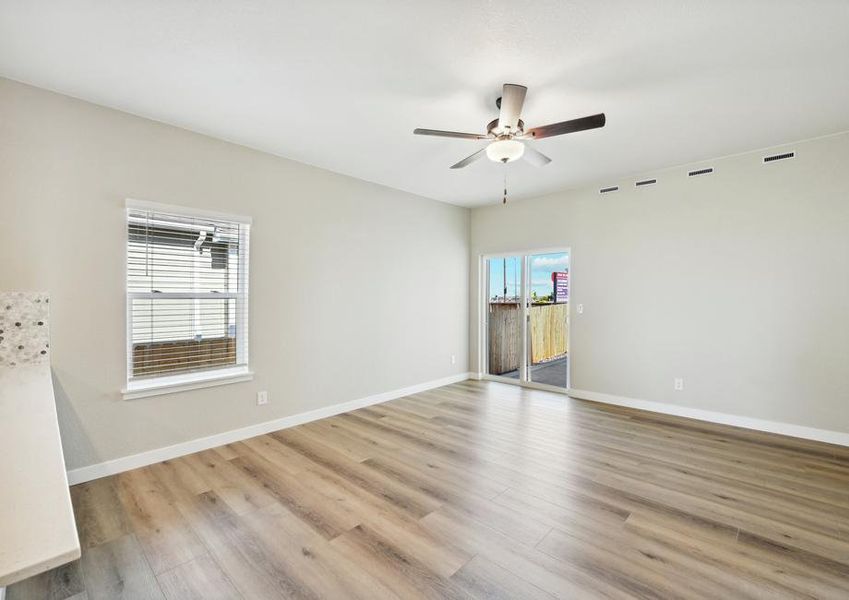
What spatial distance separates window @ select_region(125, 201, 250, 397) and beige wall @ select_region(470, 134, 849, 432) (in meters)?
3.66

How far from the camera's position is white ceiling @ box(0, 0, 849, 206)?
78.4 inches

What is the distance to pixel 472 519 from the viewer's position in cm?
233

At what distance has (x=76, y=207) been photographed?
2795mm

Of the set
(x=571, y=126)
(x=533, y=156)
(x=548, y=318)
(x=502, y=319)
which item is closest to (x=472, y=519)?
(x=571, y=126)

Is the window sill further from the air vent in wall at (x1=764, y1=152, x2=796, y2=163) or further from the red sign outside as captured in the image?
the air vent in wall at (x1=764, y1=152, x2=796, y2=163)

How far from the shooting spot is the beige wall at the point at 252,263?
2684mm

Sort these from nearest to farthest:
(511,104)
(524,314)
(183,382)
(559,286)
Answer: (511,104) < (183,382) < (524,314) < (559,286)

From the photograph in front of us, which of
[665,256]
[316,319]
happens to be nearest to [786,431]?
[665,256]

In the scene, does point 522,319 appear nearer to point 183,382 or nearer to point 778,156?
point 778,156

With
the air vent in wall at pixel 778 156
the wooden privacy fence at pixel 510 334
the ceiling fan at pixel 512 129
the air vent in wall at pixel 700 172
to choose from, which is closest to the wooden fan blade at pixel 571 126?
the ceiling fan at pixel 512 129

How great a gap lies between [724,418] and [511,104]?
393 cm

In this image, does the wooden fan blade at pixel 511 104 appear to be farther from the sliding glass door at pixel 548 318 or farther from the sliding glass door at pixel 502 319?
the sliding glass door at pixel 502 319

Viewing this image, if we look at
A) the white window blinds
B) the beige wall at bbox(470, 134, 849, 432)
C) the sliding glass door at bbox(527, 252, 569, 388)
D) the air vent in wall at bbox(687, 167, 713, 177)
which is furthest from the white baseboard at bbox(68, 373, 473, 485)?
the air vent in wall at bbox(687, 167, 713, 177)

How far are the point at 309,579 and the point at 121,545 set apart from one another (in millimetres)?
1115
